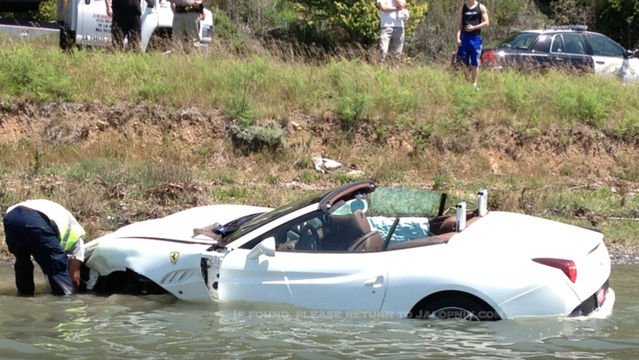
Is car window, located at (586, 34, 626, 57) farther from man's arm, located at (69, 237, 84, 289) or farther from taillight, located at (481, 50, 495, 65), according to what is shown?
man's arm, located at (69, 237, 84, 289)

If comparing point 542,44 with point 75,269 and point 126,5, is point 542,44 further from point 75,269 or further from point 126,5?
point 75,269

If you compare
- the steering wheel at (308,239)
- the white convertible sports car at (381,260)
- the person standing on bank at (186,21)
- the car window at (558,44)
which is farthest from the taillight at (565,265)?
the car window at (558,44)

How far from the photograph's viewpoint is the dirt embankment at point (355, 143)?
15.4 metres

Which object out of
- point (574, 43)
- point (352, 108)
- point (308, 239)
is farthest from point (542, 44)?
point (308, 239)

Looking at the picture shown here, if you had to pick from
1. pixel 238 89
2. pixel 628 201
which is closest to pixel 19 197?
pixel 238 89

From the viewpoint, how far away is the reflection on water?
7.57 m

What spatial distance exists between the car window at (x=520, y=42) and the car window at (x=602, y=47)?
1.24 m

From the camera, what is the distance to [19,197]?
12.9 m

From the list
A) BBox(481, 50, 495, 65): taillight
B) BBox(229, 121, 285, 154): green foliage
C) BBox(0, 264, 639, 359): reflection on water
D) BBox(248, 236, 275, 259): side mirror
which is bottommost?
BBox(0, 264, 639, 359): reflection on water

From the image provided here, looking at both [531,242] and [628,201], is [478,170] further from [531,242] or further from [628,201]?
[531,242]

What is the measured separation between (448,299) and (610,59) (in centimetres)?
1332

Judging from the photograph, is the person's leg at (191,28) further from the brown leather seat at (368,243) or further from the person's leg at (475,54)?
the brown leather seat at (368,243)

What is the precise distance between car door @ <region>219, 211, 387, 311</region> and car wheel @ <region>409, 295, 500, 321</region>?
351 mm

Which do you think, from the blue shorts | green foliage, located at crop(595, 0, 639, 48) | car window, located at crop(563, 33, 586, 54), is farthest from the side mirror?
green foliage, located at crop(595, 0, 639, 48)
